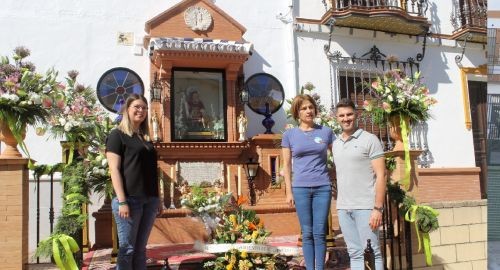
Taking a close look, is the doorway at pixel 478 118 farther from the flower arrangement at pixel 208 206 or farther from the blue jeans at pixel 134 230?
the blue jeans at pixel 134 230

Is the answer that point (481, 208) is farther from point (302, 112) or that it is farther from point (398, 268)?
point (302, 112)

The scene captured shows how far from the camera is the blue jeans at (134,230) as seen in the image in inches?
150

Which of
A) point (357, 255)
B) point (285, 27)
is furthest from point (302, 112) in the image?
point (285, 27)

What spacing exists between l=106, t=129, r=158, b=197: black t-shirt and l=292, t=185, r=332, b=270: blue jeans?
128 centimetres

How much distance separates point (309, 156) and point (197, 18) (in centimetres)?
531

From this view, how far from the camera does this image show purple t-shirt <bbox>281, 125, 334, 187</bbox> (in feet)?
13.6

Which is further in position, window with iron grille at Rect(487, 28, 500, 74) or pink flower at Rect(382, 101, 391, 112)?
pink flower at Rect(382, 101, 391, 112)

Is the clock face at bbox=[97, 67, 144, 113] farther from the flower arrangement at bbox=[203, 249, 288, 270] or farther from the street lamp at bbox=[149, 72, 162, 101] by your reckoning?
the flower arrangement at bbox=[203, 249, 288, 270]

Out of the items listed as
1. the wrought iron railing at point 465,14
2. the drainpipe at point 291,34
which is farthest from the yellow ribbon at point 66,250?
the wrought iron railing at point 465,14

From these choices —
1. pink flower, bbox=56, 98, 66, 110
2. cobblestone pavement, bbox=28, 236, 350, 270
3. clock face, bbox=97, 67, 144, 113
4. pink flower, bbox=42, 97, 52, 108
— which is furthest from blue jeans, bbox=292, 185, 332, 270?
clock face, bbox=97, 67, 144, 113

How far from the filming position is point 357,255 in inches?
157

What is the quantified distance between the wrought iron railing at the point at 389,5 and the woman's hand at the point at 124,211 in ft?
24.1

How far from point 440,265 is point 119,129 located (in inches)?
167

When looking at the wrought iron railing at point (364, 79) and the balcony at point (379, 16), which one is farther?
the wrought iron railing at point (364, 79)
